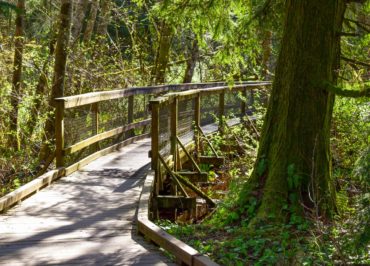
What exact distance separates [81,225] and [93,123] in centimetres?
482

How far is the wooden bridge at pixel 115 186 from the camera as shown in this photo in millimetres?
6648

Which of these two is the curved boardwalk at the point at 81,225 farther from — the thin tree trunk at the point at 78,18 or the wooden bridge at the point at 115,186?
the thin tree trunk at the point at 78,18

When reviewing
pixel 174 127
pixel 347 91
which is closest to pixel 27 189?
pixel 174 127

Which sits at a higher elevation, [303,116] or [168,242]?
[303,116]

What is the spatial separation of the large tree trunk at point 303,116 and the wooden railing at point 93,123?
3.41m

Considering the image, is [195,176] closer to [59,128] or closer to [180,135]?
[180,135]

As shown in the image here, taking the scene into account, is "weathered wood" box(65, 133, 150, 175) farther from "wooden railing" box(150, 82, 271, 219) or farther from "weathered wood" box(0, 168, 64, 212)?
"wooden railing" box(150, 82, 271, 219)

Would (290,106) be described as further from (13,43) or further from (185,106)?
(13,43)

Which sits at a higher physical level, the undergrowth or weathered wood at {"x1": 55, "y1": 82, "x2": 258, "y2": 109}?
weathered wood at {"x1": 55, "y1": 82, "x2": 258, "y2": 109}

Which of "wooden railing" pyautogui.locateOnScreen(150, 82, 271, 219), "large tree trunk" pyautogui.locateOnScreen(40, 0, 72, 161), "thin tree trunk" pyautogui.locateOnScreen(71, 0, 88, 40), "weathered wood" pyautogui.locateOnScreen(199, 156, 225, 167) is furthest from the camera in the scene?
"thin tree trunk" pyautogui.locateOnScreen(71, 0, 88, 40)

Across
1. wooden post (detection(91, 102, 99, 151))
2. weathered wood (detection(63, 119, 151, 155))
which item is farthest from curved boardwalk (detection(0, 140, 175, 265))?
wooden post (detection(91, 102, 99, 151))

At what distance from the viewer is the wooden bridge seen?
6648mm

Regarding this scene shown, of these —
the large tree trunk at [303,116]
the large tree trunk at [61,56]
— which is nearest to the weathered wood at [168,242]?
the large tree trunk at [303,116]

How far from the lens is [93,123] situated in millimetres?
12359
